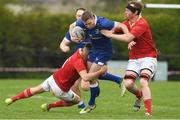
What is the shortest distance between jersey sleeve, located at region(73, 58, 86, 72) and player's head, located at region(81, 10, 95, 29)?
25.3 inches

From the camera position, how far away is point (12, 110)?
560 inches

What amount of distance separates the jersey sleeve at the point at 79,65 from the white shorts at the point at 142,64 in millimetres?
971

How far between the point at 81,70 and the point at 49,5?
53145 millimetres

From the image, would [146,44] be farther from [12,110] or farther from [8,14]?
[8,14]

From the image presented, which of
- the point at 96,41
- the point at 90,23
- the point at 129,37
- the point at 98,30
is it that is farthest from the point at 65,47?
the point at 129,37

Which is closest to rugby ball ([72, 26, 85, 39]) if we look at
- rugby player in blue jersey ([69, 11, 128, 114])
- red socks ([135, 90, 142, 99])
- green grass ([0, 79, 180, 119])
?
rugby player in blue jersey ([69, 11, 128, 114])

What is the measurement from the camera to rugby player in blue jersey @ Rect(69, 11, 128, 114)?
13344mm

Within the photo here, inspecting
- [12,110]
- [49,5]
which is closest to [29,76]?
[12,110]

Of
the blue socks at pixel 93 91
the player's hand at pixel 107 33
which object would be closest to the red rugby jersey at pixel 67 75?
the player's hand at pixel 107 33

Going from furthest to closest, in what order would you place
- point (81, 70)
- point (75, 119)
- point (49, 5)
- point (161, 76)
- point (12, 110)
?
point (49, 5)
point (161, 76)
point (12, 110)
point (81, 70)
point (75, 119)

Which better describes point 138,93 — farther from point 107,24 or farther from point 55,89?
point 55,89

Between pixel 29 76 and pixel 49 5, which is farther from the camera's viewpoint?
pixel 49 5

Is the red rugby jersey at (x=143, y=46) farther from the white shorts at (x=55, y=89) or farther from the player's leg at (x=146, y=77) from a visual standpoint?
the white shorts at (x=55, y=89)

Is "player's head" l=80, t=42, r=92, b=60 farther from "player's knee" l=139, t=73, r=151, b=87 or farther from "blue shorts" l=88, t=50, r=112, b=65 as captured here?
"player's knee" l=139, t=73, r=151, b=87
